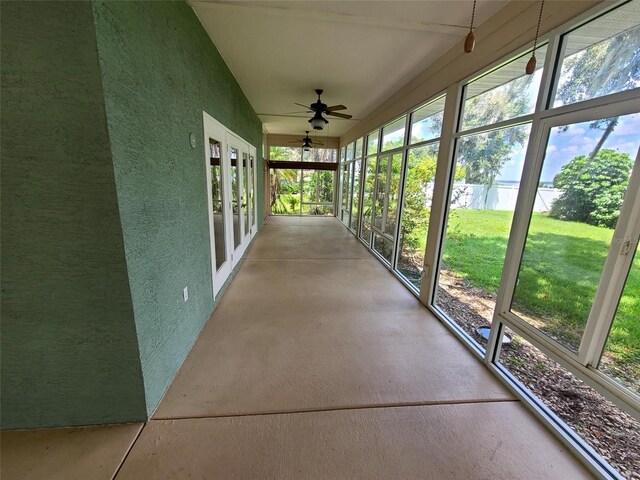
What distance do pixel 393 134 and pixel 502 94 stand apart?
270cm

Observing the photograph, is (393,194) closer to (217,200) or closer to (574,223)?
(217,200)

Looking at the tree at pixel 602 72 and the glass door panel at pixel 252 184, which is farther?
the glass door panel at pixel 252 184

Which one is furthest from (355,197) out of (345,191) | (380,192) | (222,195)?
(222,195)

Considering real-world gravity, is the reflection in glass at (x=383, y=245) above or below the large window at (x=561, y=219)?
below

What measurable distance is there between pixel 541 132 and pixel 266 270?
3.86m

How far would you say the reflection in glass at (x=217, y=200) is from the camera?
10.2 ft

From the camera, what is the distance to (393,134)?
16.5 feet

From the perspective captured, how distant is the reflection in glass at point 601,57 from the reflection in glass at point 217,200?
124 inches

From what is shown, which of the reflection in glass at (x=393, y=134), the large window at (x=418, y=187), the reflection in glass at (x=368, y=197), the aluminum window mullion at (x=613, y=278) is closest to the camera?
the aluminum window mullion at (x=613, y=278)

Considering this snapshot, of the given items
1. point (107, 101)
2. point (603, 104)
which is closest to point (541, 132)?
point (603, 104)

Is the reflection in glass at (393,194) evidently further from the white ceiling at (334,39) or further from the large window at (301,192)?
the large window at (301,192)

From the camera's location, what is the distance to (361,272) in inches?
183

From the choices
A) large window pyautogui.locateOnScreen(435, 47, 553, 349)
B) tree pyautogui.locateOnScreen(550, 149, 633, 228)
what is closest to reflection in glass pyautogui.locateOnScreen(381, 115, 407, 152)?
large window pyautogui.locateOnScreen(435, 47, 553, 349)

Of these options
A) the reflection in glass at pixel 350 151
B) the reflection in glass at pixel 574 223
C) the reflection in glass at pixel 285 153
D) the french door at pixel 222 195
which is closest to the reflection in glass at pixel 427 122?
the reflection in glass at pixel 574 223
